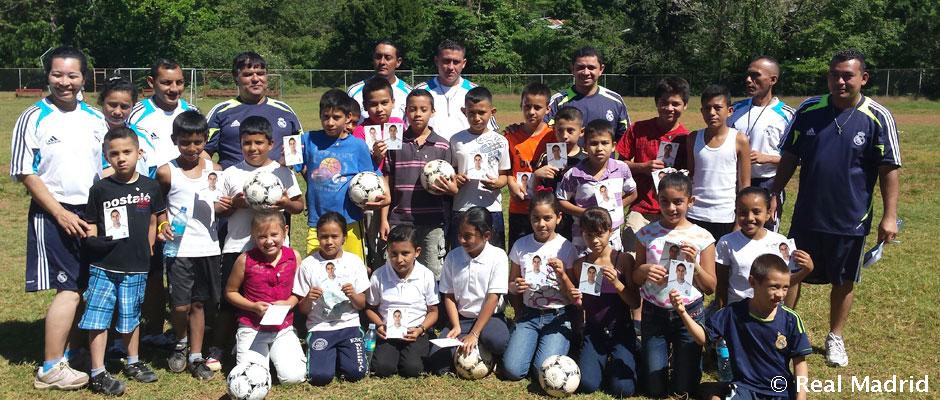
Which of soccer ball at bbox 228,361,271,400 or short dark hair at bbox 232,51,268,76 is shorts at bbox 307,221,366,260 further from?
short dark hair at bbox 232,51,268,76

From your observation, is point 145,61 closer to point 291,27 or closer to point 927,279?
point 291,27

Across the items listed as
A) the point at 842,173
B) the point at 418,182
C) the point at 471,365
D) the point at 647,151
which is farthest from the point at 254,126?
the point at 842,173

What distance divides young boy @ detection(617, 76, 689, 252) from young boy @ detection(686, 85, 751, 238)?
0.19m

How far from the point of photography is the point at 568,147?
6.43 meters

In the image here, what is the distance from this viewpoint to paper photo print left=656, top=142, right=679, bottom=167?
633 centimetres

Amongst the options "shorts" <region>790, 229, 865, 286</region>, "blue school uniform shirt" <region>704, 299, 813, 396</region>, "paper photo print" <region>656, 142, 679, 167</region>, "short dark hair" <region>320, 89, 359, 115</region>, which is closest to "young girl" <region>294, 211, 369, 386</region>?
"short dark hair" <region>320, 89, 359, 115</region>

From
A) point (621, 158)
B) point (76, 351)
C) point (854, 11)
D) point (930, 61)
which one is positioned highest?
point (854, 11)

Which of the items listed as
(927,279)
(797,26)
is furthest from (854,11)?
(927,279)

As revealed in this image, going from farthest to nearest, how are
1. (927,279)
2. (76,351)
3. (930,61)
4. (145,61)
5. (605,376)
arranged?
(145,61), (930,61), (927,279), (76,351), (605,376)

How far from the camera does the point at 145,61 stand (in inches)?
2141

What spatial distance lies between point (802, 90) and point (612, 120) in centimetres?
3844

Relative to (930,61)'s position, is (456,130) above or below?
below

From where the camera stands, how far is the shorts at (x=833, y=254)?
6.14 m

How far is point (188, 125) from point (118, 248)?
1012mm
